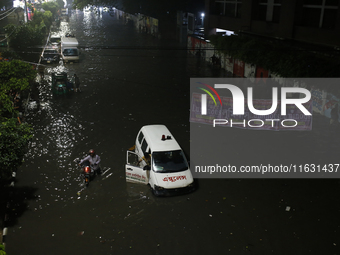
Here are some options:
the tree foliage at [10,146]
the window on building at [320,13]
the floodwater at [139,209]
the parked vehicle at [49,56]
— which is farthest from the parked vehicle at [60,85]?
the window on building at [320,13]

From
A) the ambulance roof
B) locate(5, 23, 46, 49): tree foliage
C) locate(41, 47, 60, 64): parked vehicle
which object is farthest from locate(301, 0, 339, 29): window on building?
locate(5, 23, 46, 49): tree foliage

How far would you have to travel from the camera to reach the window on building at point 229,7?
105ft

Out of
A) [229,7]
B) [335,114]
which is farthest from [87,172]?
[229,7]

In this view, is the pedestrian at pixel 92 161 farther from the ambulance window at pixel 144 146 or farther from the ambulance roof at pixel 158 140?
the ambulance roof at pixel 158 140

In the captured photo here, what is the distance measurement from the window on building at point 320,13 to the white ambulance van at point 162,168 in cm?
1451

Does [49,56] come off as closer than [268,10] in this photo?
No

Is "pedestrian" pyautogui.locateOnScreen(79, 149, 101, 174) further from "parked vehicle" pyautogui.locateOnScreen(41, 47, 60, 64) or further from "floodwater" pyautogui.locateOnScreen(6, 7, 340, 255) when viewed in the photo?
"parked vehicle" pyautogui.locateOnScreen(41, 47, 60, 64)

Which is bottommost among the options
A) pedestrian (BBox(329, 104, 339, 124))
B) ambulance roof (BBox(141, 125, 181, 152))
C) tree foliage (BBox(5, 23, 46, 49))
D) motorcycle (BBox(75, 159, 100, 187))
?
motorcycle (BBox(75, 159, 100, 187))

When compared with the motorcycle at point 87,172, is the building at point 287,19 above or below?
above

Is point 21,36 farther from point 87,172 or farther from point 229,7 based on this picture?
point 87,172

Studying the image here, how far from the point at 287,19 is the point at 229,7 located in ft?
40.3

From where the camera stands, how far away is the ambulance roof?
37.7 ft

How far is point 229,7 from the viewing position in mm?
34062

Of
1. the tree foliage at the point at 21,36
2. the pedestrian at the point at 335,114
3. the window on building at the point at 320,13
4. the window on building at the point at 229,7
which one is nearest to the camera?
the pedestrian at the point at 335,114
